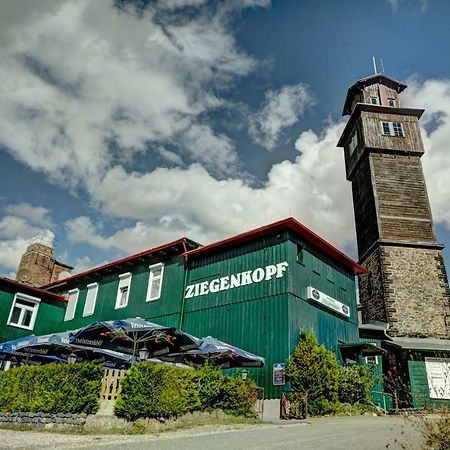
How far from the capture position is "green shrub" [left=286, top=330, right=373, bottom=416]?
1393 centimetres

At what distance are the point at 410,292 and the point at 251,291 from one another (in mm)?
13168

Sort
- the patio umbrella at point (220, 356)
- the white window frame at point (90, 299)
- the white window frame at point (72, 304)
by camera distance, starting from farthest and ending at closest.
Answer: the white window frame at point (72, 304)
the white window frame at point (90, 299)
the patio umbrella at point (220, 356)

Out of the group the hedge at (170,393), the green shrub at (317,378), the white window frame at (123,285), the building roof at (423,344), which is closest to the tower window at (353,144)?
the building roof at (423,344)

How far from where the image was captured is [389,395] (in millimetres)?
19078

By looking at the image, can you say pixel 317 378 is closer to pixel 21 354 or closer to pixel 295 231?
pixel 295 231

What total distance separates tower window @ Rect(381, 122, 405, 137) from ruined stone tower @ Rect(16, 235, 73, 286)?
2579 centimetres

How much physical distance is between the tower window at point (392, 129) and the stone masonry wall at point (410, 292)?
8.99m

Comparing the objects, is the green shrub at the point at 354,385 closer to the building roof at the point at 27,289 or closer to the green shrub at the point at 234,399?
the green shrub at the point at 234,399

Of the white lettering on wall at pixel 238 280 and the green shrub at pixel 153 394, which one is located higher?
the white lettering on wall at pixel 238 280

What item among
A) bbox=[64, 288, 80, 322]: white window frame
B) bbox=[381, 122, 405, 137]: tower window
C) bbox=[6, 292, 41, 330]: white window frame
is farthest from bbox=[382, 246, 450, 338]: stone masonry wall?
bbox=[6, 292, 41, 330]: white window frame

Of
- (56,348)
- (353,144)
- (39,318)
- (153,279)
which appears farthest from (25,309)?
(353,144)

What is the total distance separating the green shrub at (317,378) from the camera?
1393cm

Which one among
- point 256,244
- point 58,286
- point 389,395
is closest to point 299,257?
point 256,244

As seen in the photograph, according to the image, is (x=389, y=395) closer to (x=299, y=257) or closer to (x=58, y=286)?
(x=299, y=257)
